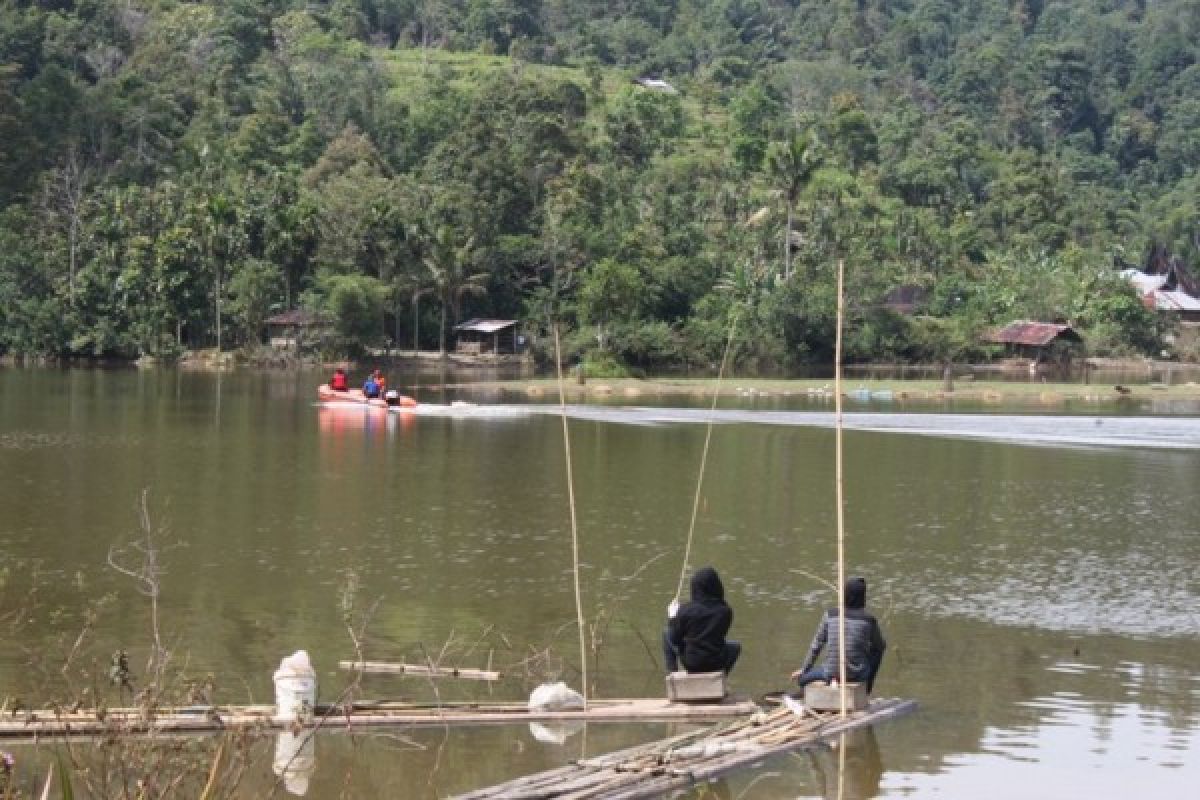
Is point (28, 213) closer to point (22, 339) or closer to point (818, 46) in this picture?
point (22, 339)

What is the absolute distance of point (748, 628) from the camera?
19.1 meters

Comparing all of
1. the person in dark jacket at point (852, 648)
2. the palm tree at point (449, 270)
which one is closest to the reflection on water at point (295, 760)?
the person in dark jacket at point (852, 648)

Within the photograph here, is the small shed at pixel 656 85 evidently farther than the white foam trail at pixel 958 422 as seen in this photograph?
Yes

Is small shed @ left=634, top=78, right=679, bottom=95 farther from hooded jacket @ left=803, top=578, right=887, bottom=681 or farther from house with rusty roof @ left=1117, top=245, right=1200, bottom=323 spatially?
hooded jacket @ left=803, top=578, right=887, bottom=681

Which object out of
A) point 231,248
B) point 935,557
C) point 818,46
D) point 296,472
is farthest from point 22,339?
point 818,46

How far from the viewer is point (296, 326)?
2965 inches

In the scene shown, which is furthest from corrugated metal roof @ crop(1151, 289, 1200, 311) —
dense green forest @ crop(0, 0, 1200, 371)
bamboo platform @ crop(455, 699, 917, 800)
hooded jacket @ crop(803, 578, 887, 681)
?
bamboo platform @ crop(455, 699, 917, 800)

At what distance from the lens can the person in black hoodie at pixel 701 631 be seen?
48.0 ft

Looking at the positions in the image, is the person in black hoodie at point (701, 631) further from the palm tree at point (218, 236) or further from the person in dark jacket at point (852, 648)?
the palm tree at point (218, 236)

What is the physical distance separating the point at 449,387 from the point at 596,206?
28386 millimetres

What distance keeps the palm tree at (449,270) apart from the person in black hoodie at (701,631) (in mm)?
63774

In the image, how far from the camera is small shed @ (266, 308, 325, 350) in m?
74.8

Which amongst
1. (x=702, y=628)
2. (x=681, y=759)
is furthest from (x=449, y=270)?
(x=681, y=759)

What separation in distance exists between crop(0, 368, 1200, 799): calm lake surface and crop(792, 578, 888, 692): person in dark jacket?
48cm
